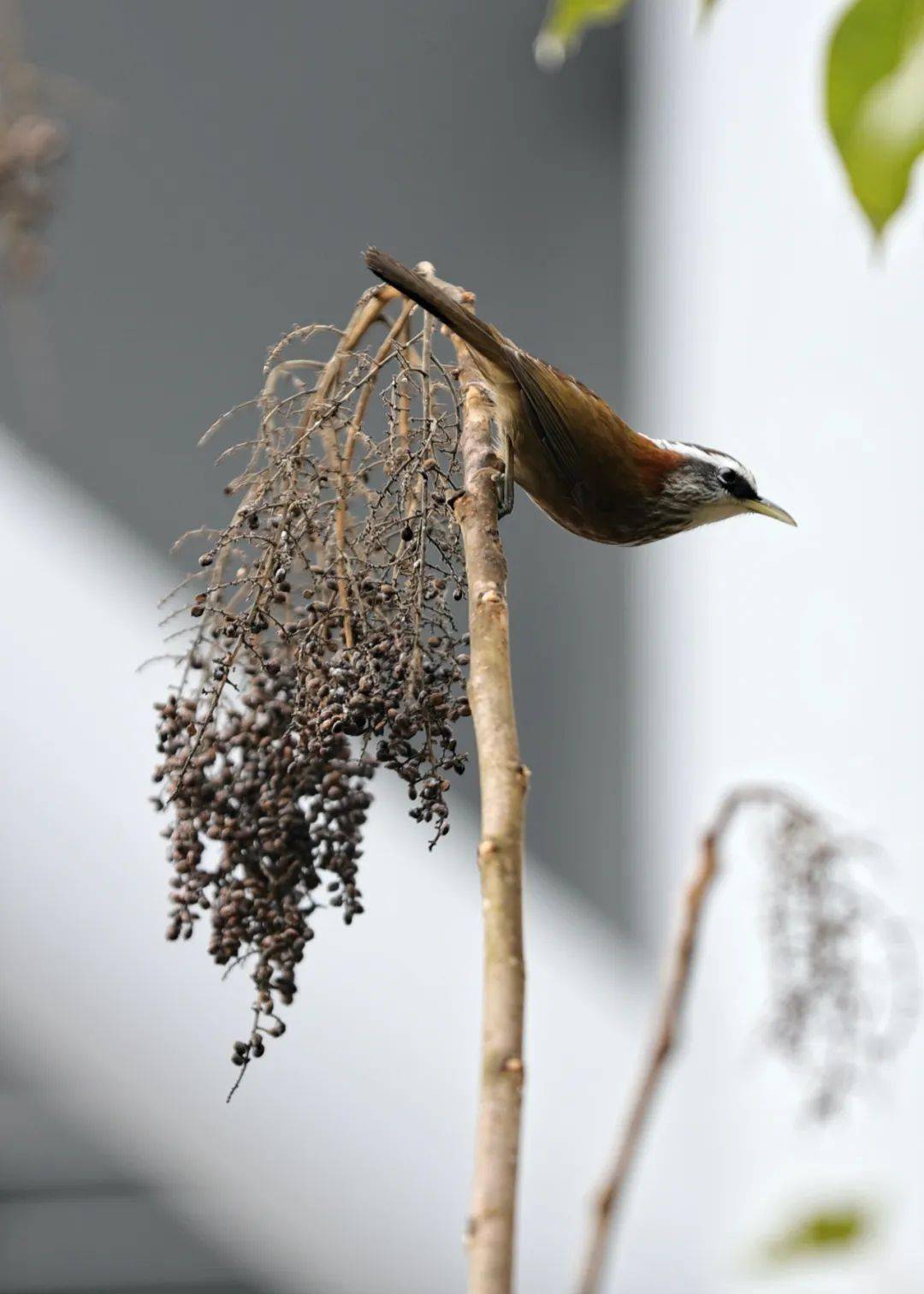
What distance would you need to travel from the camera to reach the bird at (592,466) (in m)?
1.03

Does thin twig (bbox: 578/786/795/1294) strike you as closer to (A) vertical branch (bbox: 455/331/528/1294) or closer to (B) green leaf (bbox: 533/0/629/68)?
(A) vertical branch (bbox: 455/331/528/1294)

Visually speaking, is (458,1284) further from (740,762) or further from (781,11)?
(781,11)

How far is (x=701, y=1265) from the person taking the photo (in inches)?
150

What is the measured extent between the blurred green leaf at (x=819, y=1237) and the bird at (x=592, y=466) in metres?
0.60

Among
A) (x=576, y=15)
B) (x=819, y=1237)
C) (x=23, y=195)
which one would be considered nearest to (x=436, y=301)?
(x=576, y=15)

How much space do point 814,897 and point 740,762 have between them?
6.49 feet

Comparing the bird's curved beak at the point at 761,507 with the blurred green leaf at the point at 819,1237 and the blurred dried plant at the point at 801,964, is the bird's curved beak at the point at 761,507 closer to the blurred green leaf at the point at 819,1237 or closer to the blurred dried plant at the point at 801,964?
the blurred dried plant at the point at 801,964

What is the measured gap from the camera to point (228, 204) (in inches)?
132

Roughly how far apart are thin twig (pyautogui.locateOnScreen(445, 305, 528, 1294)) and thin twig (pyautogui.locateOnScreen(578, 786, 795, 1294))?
4 cm

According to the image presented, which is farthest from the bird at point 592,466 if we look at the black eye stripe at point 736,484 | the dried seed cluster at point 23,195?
the dried seed cluster at point 23,195

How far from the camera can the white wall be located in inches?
112

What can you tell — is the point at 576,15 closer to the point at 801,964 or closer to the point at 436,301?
the point at 436,301

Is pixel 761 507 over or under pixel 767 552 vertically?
under

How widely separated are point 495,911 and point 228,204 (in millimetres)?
3152
